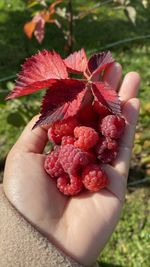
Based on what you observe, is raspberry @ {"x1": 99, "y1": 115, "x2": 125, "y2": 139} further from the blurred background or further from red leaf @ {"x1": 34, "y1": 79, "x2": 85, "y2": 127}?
the blurred background

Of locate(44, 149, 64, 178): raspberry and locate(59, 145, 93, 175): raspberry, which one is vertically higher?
locate(59, 145, 93, 175): raspberry

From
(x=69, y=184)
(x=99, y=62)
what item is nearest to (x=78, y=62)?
(x=99, y=62)

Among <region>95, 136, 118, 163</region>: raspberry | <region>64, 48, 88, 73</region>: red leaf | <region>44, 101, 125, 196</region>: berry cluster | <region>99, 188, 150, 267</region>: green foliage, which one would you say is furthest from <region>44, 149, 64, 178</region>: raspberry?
<region>99, 188, 150, 267</region>: green foliage

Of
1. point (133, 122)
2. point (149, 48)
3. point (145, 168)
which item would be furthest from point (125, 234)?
point (149, 48)

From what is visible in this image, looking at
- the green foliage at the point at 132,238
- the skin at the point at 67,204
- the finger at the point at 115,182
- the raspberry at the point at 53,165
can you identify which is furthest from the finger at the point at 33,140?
the green foliage at the point at 132,238

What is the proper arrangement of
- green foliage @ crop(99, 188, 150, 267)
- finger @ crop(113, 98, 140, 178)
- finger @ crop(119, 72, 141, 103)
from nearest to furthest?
1. finger @ crop(113, 98, 140, 178)
2. finger @ crop(119, 72, 141, 103)
3. green foliage @ crop(99, 188, 150, 267)
